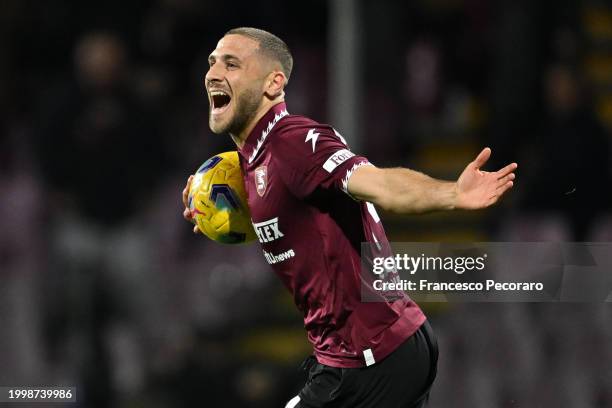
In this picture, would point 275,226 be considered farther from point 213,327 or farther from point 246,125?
point 213,327

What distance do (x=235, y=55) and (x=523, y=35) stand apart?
455 cm

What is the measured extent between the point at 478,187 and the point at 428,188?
5.7 inches

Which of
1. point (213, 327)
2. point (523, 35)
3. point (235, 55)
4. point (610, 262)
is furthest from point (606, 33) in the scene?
point (235, 55)

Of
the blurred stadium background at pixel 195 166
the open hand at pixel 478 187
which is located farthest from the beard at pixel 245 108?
the blurred stadium background at pixel 195 166

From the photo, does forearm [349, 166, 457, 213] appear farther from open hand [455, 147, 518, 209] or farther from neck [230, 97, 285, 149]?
→ neck [230, 97, 285, 149]

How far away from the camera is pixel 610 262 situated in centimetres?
436

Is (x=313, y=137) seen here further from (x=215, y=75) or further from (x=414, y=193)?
(x=215, y=75)

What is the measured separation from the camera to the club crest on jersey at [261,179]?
3.71 metres

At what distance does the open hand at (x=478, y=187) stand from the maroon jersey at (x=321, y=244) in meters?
0.47

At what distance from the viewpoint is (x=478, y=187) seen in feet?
10.6

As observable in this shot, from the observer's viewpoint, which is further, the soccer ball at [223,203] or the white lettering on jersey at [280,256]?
the soccer ball at [223,203]

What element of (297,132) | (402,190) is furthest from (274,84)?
(402,190)

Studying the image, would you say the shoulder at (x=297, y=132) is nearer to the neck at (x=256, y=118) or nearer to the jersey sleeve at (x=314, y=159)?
the jersey sleeve at (x=314, y=159)

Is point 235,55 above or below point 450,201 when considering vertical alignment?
above
